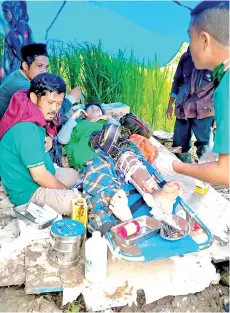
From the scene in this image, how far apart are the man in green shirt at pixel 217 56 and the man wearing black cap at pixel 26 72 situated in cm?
221

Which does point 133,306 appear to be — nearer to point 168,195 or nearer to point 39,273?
point 39,273

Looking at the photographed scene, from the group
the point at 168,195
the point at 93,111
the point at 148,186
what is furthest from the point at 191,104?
the point at 168,195

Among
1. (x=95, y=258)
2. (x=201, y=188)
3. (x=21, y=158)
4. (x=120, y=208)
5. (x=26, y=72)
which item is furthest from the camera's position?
(x=26, y=72)

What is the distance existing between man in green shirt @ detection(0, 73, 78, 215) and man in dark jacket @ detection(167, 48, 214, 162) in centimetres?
164

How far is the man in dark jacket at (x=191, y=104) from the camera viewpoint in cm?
443

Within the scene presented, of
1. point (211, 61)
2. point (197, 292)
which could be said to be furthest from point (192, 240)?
point (211, 61)

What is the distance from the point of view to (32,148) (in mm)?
3125

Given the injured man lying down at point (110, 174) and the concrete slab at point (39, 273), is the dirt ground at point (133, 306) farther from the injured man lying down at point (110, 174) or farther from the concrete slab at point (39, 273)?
the injured man lying down at point (110, 174)

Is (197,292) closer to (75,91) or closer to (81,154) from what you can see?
(81,154)

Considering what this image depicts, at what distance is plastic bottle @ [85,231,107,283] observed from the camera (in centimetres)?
259

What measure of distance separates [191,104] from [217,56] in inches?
85.6

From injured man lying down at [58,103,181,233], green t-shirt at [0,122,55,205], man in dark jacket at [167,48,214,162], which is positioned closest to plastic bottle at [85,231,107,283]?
injured man lying down at [58,103,181,233]

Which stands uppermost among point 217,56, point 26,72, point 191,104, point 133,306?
point 217,56

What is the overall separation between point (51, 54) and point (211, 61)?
3066mm
